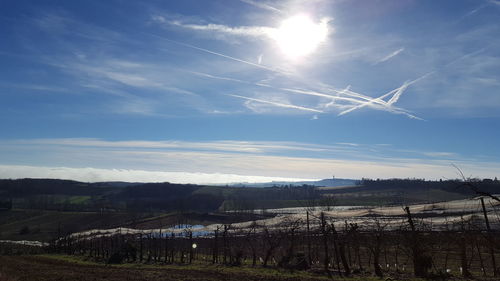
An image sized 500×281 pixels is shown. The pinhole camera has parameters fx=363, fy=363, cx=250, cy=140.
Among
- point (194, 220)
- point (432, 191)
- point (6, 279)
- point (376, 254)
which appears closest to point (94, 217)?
point (194, 220)

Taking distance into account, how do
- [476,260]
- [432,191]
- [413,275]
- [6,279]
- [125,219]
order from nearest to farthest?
[6,279] < [413,275] < [476,260] < [125,219] < [432,191]

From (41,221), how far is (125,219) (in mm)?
28930

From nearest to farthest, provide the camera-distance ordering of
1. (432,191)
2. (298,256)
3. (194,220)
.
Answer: (298,256), (194,220), (432,191)

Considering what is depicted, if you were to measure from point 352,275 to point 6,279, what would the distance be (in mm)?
23418

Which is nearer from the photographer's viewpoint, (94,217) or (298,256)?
(298,256)

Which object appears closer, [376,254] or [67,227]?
[376,254]

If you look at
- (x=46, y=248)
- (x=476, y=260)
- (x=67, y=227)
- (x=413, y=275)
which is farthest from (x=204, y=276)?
(x=67, y=227)

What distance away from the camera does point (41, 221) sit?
122 m

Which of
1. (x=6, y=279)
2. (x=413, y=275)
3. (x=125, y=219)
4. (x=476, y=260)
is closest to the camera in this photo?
(x=6, y=279)

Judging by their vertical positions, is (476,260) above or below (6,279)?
below

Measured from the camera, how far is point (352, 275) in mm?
26734

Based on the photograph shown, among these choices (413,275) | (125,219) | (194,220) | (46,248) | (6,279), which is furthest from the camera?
(125,219)

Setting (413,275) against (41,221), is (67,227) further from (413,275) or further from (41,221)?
(413,275)

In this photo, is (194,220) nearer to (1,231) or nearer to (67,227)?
(67,227)
